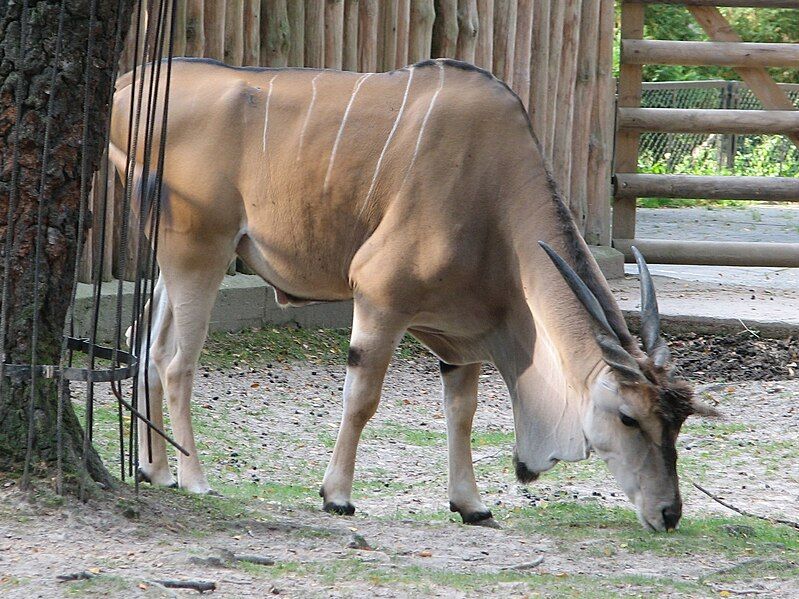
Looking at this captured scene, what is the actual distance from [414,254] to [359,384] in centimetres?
55

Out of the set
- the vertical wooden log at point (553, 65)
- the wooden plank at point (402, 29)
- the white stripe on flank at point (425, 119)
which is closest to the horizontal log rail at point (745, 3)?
the vertical wooden log at point (553, 65)

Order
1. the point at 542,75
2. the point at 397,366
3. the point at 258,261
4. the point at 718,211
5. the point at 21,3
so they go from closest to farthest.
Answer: the point at 21,3 → the point at 258,261 → the point at 397,366 → the point at 542,75 → the point at 718,211

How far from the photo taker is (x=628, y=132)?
10.2 m

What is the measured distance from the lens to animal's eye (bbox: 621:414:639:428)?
437cm

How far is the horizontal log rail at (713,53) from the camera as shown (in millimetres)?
9867

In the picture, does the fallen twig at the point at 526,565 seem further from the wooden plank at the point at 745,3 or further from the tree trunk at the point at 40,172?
the wooden plank at the point at 745,3

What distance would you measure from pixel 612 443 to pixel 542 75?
18.9ft

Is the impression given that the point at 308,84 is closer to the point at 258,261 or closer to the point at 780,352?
the point at 258,261

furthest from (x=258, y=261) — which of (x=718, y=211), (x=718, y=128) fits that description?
(x=718, y=211)

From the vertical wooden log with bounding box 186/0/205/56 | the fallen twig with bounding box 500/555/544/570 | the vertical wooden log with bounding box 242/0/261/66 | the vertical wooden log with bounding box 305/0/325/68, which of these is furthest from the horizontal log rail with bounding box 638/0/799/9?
the fallen twig with bounding box 500/555/544/570

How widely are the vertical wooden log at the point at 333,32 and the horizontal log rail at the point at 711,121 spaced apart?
281 centimetres

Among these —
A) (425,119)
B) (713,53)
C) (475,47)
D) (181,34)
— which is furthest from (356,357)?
(713,53)

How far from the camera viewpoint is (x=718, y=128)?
32.6 feet

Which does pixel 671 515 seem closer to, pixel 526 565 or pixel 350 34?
pixel 526 565
